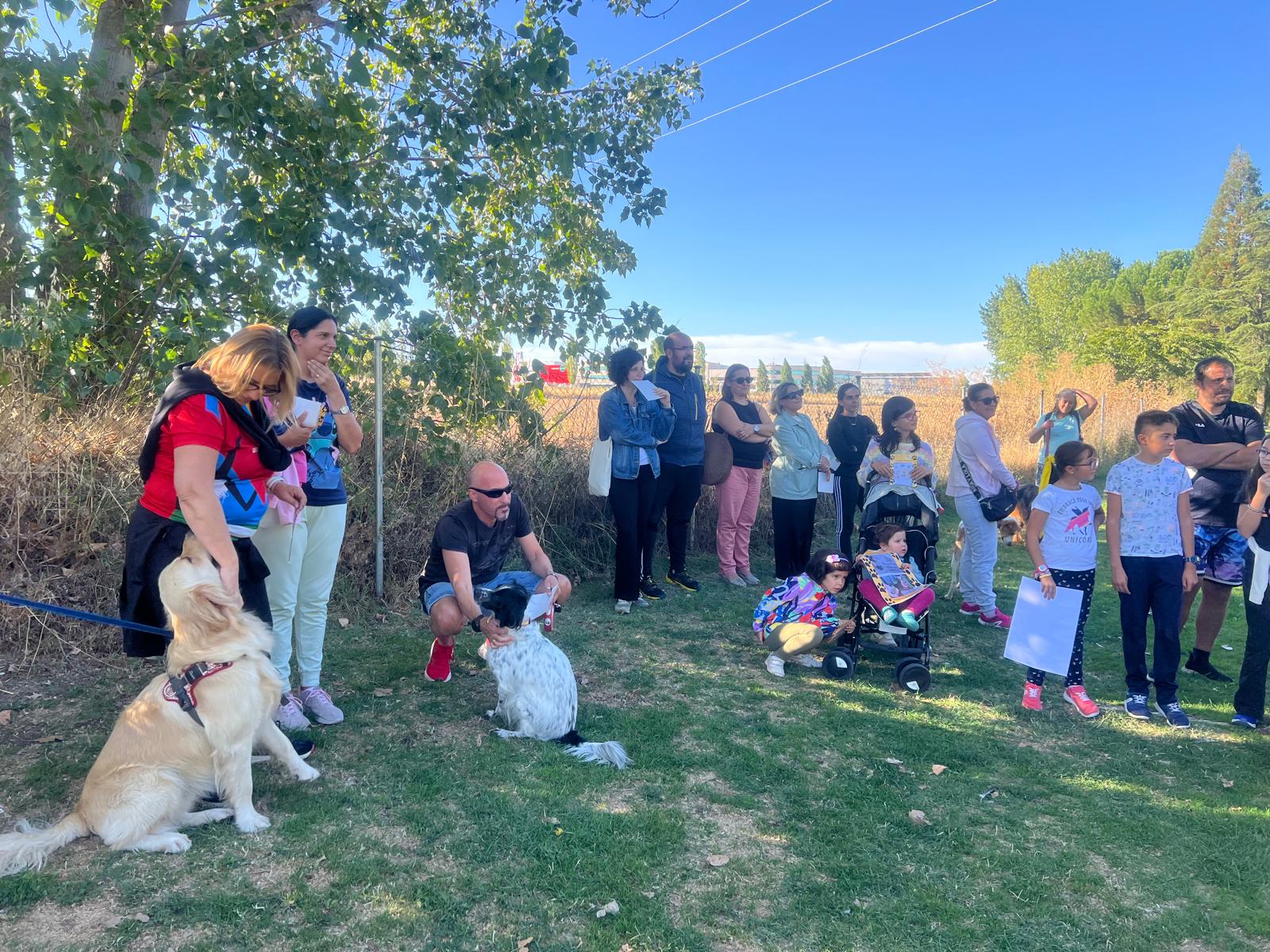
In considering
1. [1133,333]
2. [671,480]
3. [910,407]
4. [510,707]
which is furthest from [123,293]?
[1133,333]

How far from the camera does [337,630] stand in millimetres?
5438

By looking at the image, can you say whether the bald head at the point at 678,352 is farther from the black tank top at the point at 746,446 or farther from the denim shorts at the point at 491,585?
the denim shorts at the point at 491,585

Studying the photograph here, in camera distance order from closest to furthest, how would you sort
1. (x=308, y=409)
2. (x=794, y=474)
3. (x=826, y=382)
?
(x=308, y=409) < (x=794, y=474) < (x=826, y=382)

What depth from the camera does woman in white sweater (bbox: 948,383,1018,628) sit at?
5.92 meters

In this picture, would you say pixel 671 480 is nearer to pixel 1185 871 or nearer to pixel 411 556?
pixel 411 556

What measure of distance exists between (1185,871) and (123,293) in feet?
21.2

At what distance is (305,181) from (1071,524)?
5501 mm

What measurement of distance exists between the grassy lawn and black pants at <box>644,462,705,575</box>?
6.68ft

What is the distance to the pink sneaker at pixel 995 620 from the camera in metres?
6.17

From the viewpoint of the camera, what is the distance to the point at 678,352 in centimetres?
663

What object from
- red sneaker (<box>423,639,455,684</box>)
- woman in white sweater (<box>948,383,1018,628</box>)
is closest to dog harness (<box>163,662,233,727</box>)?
red sneaker (<box>423,639,455,684</box>)

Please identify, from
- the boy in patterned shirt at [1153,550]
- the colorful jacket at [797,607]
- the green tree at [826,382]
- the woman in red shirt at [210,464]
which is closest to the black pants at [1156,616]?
the boy in patterned shirt at [1153,550]

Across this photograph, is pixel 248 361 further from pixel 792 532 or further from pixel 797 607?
pixel 792 532

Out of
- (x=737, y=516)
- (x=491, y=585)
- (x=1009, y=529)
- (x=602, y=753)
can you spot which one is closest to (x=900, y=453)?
(x=737, y=516)
